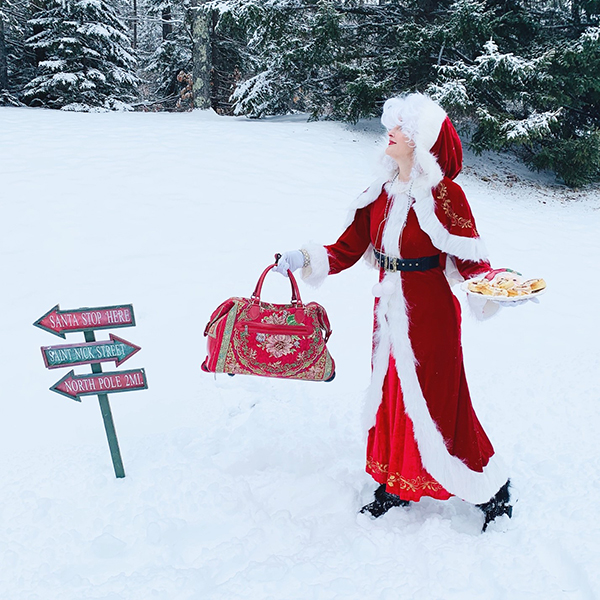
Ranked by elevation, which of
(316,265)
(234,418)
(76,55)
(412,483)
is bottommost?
(234,418)

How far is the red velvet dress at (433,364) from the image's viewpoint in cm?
242

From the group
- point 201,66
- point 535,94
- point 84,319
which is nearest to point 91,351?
point 84,319

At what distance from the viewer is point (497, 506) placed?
2.67 meters

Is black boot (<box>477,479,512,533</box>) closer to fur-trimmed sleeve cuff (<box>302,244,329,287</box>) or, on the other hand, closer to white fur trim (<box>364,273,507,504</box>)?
white fur trim (<box>364,273,507,504</box>)

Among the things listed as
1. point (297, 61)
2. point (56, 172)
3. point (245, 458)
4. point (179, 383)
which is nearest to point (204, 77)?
point (297, 61)

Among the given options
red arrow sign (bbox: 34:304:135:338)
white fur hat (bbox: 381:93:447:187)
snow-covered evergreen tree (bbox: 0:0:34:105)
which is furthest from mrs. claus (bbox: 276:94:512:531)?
snow-covered evergreen tree (bbox: 0:0:34:105)

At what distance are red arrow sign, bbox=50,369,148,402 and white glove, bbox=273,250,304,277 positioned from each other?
95 cm

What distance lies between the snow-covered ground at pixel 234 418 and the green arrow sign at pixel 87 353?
75 centimetres

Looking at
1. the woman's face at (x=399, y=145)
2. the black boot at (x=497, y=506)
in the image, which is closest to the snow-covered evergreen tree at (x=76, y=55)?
the woman's face at (x=399, y=145)

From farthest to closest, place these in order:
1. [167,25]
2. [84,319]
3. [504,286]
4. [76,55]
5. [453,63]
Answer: [167,25]
[76,55]
[453,63]
[84,319]
[504,286]

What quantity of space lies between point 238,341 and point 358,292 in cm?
298

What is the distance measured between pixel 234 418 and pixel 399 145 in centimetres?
220

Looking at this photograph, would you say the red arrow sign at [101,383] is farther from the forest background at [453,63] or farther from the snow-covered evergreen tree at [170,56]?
the snow-covered evergreen tree at [170,56]

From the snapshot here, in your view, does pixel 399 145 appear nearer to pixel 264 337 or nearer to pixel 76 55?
pixel 264 337
